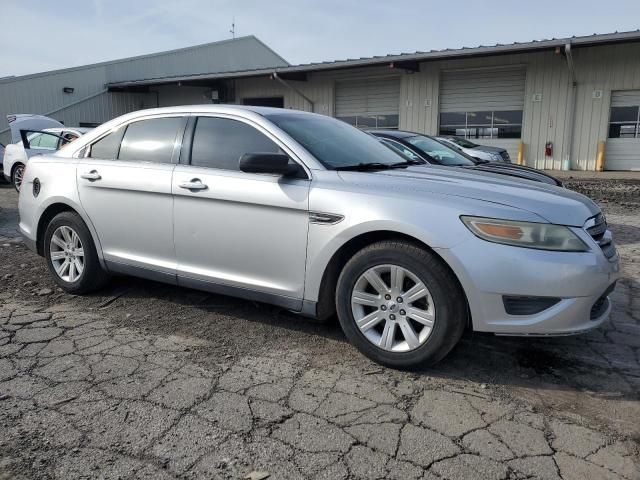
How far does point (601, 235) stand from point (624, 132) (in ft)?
56.2

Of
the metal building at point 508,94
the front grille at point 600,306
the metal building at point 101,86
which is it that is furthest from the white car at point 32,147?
the metal building at point 101,86

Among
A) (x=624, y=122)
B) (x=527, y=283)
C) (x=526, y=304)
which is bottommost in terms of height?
(x=526, y=304)

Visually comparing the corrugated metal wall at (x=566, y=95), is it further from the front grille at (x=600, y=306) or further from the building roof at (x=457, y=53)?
the front grille at (x=600, y=306)

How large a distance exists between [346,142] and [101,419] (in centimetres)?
257

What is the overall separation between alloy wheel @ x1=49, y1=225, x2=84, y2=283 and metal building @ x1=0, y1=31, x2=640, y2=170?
16232 millimetres

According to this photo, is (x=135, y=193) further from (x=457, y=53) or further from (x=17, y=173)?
(x=457, y=53)

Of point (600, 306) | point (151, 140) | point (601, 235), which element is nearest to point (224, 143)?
point (151, 140)

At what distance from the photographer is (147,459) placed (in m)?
2.42

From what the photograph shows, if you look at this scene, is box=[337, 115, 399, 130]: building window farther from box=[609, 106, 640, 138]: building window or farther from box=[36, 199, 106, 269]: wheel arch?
box=[36, 199, 106, 269]: wheel arch

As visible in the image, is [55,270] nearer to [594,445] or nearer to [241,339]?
[241,339]

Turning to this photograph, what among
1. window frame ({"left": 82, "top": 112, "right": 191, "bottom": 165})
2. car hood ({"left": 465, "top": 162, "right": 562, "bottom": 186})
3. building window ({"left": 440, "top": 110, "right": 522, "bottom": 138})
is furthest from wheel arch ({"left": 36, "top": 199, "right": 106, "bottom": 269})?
building window ({"left": 440, "top": 110, "right": 522, "bottom": 138})

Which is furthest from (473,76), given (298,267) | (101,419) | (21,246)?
(101,419)

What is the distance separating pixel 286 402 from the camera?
2936 millimetres

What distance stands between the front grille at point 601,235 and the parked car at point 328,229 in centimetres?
2
